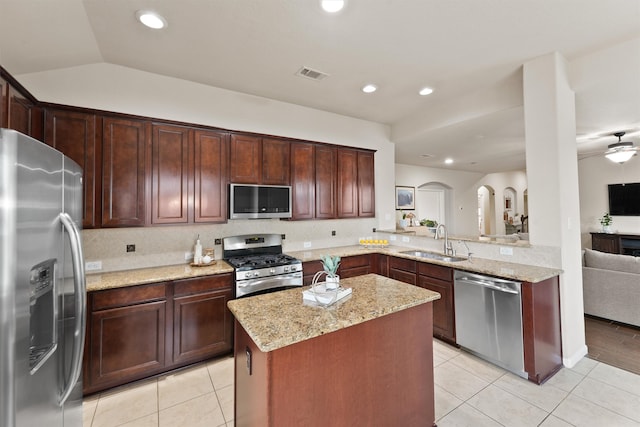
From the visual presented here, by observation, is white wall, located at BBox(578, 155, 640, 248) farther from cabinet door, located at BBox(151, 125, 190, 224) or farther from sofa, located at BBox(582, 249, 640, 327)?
cabinet door, located at BBox(151, 125, 190, 224)

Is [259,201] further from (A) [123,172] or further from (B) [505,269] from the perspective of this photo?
(B) [505,269]

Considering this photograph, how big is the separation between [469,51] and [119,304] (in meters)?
3.96

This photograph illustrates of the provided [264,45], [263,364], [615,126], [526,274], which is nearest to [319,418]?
[263,364]

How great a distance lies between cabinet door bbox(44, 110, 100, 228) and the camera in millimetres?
2467

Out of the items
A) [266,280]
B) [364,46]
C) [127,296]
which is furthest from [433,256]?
[127,296]

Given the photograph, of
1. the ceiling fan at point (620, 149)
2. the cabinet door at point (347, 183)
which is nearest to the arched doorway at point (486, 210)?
the ceiling fan at point (620, 149)

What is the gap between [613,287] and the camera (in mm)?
3410

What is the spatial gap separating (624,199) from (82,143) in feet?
32.6

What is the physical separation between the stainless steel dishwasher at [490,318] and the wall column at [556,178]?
0.60 meters

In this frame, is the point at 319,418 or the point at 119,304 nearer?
the point at 319,418

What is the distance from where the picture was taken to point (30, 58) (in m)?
2.29

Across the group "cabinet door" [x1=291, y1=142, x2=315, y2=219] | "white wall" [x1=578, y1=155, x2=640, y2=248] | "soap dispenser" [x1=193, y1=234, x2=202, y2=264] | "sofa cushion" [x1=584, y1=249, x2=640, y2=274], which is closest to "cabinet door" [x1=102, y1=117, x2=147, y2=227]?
"soap dispenser" [x1=193, y1=234, x2=202, y2=264]

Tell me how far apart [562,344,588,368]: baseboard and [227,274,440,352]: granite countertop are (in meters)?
2.00

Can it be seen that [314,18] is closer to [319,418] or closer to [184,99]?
[184,99]
